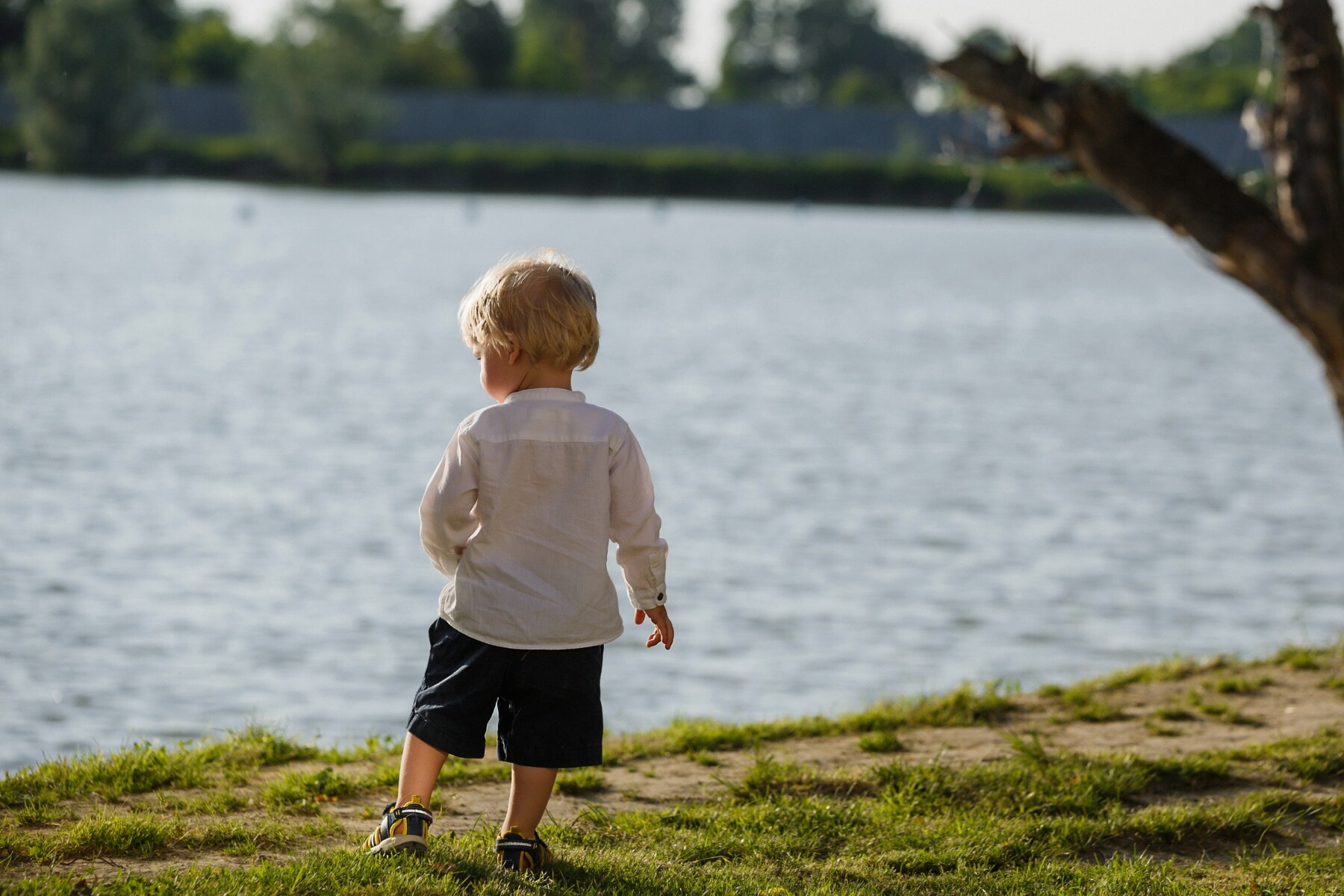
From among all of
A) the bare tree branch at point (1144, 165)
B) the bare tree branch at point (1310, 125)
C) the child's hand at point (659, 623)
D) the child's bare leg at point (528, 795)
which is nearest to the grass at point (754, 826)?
the child's bare leg at point (528, 795)

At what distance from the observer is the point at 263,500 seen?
14172 millimetres

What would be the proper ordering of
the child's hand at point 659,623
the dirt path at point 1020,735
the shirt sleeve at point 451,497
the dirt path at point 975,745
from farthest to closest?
the dirt path at point 1020,735, the dirt path at point 975,745, the child's hand at point 659,623, the shirt sleeve at point 451,497

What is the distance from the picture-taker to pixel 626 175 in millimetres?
80438

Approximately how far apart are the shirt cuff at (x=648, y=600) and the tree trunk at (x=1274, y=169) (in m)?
3.53

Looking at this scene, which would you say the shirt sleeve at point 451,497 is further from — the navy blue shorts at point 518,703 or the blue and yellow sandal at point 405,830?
the blue and yellow sandal at point 405,830

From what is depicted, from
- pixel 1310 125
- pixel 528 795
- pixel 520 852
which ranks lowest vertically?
pixel 520 852

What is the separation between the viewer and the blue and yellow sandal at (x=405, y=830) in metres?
3.84

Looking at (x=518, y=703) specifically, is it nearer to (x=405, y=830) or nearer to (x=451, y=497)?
(x=405, y=830)

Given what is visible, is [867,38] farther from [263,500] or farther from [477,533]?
[477,533]

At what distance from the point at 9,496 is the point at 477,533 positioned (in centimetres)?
1120

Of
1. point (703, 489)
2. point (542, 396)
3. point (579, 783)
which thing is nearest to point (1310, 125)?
point (579, 783)

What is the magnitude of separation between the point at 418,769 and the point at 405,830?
15 centimetres

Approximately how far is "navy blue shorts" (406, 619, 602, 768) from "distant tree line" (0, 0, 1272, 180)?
412cm

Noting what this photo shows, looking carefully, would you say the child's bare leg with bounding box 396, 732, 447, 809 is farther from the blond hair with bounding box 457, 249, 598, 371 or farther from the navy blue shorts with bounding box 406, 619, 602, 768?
the blond hair with bounding box 457, 249, 598, 371
